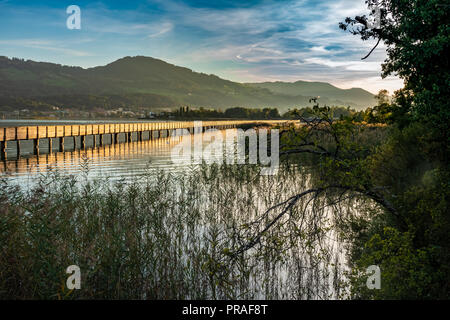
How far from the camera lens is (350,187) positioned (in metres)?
6.54

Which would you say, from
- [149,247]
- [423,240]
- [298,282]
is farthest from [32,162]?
[423,240]

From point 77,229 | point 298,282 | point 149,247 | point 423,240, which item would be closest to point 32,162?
point 77,229

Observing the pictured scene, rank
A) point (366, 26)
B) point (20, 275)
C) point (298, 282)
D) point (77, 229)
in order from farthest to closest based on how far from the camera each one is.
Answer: point (77, 229)
point (366, 26)
point (298, 282)
point (20, 275)

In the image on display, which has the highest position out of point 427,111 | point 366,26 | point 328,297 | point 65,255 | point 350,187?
point 366,26

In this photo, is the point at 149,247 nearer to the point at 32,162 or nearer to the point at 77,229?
the point at 77,229

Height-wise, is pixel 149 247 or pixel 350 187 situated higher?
pixel 350 187

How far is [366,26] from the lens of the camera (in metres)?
7.73

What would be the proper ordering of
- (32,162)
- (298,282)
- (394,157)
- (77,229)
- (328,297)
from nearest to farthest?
1. (328,297)
2. (298,282)
3. (77,229)
4. (394,157)
5. (32,162)

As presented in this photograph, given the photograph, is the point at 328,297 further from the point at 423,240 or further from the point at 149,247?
the point at 149,247

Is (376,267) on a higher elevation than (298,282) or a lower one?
higher
